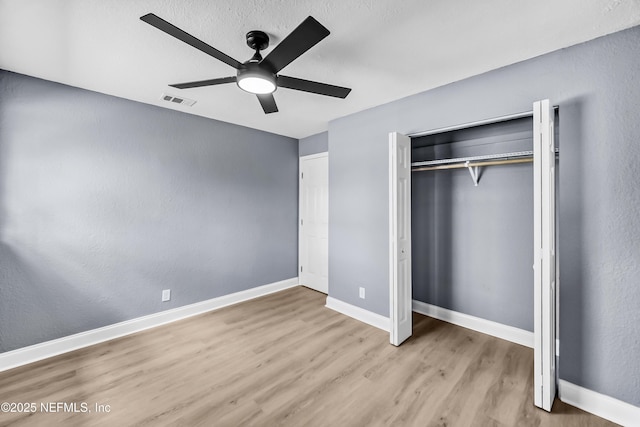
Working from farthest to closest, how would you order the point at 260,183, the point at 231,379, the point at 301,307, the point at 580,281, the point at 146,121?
the point at 260,183 < the point at 301,307 < the point at 146,121 < the point at 231,379 < the point at 580,281

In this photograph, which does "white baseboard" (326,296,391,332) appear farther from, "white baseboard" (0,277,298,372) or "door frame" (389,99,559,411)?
"door frame" (389,99,559,411)

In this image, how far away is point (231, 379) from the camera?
2.15m

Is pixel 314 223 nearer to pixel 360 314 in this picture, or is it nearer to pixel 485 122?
pixel 360 314

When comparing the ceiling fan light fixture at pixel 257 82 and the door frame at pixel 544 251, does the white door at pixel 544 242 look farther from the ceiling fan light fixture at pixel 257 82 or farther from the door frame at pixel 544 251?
the ceiling fan light fixture at pixel 257 82

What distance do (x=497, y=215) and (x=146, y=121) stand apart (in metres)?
4.04

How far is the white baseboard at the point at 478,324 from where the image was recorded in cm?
264

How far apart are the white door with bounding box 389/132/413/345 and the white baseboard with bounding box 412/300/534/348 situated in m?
0.68

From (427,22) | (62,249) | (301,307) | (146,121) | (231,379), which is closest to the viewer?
(427,22)

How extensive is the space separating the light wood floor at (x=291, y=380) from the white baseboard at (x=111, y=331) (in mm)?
101

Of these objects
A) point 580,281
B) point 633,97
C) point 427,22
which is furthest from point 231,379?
point 633,97

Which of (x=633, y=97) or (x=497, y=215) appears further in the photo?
(x=497, y=215)

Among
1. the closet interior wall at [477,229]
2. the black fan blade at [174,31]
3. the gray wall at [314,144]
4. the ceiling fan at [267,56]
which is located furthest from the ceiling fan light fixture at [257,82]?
the gray wall at [314,144]

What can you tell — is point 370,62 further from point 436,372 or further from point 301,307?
point 301,307

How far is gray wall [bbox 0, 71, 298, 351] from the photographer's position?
2.36 m
